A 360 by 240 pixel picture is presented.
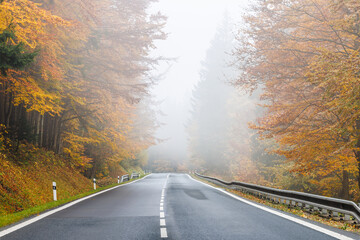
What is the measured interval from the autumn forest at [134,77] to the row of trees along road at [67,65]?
56mm

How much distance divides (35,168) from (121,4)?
10.2 meters

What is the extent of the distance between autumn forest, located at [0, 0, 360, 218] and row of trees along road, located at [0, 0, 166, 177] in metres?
0.06

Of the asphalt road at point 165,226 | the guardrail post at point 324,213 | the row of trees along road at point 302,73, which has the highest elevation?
the row of trees along road at point 302,73

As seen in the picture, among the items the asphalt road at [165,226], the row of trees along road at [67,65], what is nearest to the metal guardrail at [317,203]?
the asphalt road at [165,226]

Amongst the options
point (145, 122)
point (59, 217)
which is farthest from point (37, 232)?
point (145, 122)

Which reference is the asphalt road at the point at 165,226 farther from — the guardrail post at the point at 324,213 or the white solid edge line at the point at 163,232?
the guardrail post at the point at 324,213

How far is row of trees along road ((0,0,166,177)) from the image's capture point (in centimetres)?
1116

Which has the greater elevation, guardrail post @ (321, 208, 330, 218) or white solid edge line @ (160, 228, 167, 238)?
white solid edge line @ (160, 228, 167, 238)

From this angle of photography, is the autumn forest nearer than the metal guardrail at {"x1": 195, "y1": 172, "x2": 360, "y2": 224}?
No

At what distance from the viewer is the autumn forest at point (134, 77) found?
1028 centimetres

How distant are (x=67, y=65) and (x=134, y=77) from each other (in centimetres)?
410

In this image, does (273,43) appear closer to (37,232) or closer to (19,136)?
(37,232)

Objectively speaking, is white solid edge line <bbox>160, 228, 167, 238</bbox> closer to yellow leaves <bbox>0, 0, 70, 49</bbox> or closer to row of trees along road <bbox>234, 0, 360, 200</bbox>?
row of trees along road <bbox>234, 0, 360, 200</bbox>

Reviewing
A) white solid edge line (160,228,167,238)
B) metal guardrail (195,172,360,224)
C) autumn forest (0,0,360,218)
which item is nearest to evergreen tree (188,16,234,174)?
autumn forest (0,0,360,218)
